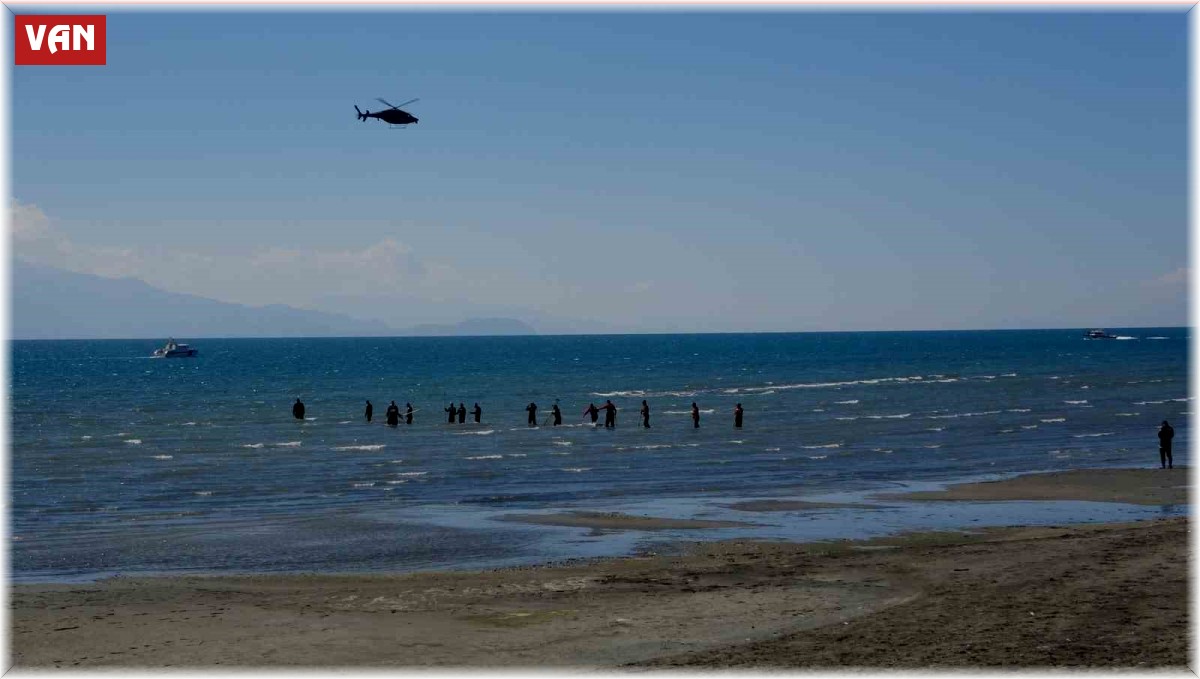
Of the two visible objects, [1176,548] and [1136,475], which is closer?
[1176,548]

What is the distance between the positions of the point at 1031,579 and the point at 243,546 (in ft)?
49.9

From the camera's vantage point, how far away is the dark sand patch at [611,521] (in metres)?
27.9

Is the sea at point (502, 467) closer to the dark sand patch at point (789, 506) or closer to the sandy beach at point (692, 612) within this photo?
the dark sand patch at point (789, 506)

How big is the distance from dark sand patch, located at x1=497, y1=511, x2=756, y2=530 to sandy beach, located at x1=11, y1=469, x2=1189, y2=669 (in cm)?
321

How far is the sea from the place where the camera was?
85.6 ft

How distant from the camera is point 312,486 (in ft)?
125

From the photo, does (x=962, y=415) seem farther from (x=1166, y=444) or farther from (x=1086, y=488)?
(x=1086, y=488)

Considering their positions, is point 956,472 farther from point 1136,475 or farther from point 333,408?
point 333,408

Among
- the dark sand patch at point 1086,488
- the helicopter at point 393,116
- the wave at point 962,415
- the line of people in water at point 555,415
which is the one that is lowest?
the dark sand patch at point 1086,488

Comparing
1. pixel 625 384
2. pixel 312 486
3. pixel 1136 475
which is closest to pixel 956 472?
pixel 1136 475

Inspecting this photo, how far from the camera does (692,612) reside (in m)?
18.2

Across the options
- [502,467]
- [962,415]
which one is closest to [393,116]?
[502,467]

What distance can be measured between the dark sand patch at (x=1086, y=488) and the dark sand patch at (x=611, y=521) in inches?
262

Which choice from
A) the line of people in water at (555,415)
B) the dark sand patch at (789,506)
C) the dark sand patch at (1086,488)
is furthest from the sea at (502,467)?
the dark sand patch at (1086,488)
